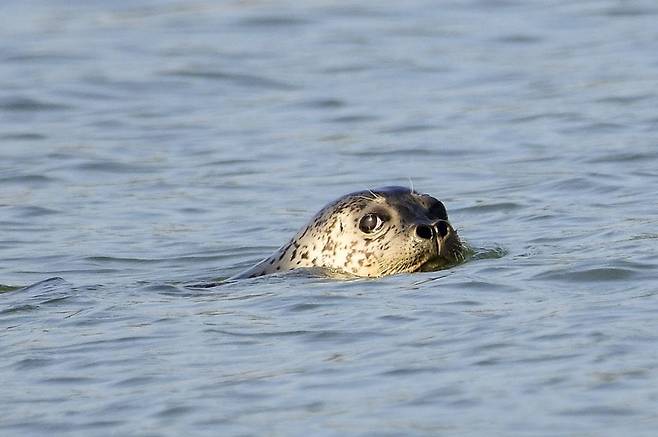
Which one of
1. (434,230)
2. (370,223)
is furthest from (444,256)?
(370,223)

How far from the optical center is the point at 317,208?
42.3 ft

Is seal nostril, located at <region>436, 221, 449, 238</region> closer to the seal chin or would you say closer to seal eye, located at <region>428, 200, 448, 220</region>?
the seal chin

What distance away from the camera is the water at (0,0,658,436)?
24.1 ft

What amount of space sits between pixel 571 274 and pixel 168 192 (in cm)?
504

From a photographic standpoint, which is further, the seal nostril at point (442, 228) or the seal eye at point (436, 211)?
the seal eye at point (436, 211)

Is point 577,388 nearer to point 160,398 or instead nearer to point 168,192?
point 160,398

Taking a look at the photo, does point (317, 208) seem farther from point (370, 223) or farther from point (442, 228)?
point (442, 228)

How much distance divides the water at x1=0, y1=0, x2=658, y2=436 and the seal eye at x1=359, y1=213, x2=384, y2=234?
0.39 m

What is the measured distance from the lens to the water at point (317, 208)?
289 inches

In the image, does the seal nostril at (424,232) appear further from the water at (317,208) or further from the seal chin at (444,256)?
the water at (317,208)

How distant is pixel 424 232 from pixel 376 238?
0.33 m

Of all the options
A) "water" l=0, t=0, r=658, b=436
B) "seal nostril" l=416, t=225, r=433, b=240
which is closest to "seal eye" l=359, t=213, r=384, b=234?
"seal nostril" l=416, t=225, r=433, b=240

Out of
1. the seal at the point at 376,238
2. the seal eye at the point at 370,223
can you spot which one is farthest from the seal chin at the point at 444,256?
the seal eye at the point at 370,223

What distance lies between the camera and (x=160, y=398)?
7414 mm
